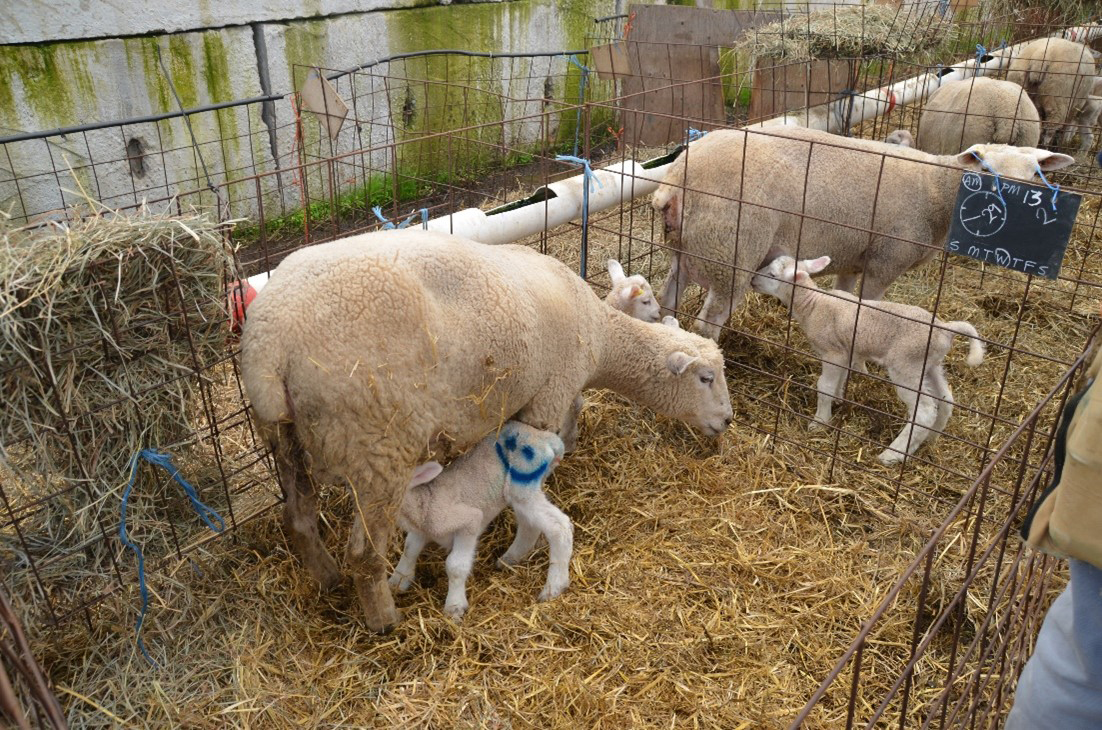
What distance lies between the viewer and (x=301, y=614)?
3.51 meters

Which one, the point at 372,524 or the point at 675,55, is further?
the point at 675,55

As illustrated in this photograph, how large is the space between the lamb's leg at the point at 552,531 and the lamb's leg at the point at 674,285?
2159 millimetres

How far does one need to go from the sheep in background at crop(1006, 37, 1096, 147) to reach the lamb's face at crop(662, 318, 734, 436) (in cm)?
710

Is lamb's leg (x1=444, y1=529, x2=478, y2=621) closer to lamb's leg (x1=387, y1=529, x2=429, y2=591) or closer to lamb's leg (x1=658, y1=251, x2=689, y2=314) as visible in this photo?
lamb's leg (x1=387, y1=529, x2=429, y2=591)

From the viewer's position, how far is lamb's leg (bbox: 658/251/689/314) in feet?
17.6

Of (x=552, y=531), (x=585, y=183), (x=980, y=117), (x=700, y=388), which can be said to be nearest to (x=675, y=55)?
(x=980, y=117)

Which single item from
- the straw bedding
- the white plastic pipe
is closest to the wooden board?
the white plastic pipe

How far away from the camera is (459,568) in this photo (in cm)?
350

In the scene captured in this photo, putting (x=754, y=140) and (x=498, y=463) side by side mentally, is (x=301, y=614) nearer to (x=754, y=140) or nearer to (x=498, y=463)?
(x=498, y=463)

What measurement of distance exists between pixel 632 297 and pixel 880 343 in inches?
52.6

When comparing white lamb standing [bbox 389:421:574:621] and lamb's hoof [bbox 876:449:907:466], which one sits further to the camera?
lamb's hoof [bbox 876:449:907:466]

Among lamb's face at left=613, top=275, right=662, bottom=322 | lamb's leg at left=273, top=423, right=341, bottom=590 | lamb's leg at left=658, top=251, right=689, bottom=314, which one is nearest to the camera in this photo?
lamb's leg at left=273, top=423, right=341, bottom=590

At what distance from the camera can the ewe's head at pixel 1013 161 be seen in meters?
5.03

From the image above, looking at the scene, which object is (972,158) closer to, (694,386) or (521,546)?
(694,386)
